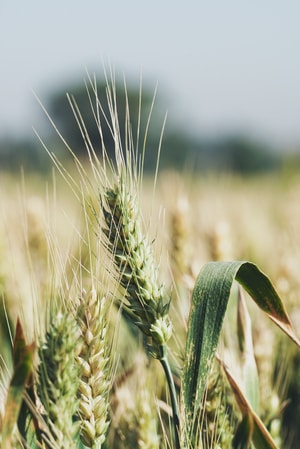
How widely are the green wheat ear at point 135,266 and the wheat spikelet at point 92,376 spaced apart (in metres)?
0.07

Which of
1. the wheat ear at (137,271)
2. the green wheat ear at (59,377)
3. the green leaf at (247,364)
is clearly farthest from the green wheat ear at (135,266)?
the green leaf at (247,364)

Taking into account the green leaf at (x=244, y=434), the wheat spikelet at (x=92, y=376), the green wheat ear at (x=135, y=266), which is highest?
the green wheat ear at (x=135, y=266)

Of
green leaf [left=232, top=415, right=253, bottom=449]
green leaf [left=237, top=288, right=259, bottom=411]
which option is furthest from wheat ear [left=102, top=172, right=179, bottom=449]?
green leaf [left=237, top=288, right=259, bottom=411]

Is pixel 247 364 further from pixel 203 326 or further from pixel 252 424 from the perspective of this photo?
pixel 203 326

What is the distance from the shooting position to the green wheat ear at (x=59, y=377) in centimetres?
98

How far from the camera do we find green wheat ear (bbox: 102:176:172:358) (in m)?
1.13

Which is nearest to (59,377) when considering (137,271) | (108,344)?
(137,271)

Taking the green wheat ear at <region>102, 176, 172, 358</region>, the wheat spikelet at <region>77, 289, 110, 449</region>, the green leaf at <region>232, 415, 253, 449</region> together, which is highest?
the green wheat ear at <region>102, 176, 172, 358</region>

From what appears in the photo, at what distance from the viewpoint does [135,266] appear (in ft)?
3.74

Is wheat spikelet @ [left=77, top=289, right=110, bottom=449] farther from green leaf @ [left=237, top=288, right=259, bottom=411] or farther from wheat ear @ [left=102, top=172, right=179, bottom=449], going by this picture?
green leaf @ [left=237, top=288, right=259, bottom=411]

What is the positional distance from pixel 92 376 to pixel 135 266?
0.18m

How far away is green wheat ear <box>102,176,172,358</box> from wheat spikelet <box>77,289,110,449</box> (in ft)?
0.23

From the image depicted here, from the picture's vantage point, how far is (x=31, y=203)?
8.77ft

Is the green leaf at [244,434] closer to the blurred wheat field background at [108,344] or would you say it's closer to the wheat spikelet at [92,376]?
the blurred wheat field background at [108,344]
